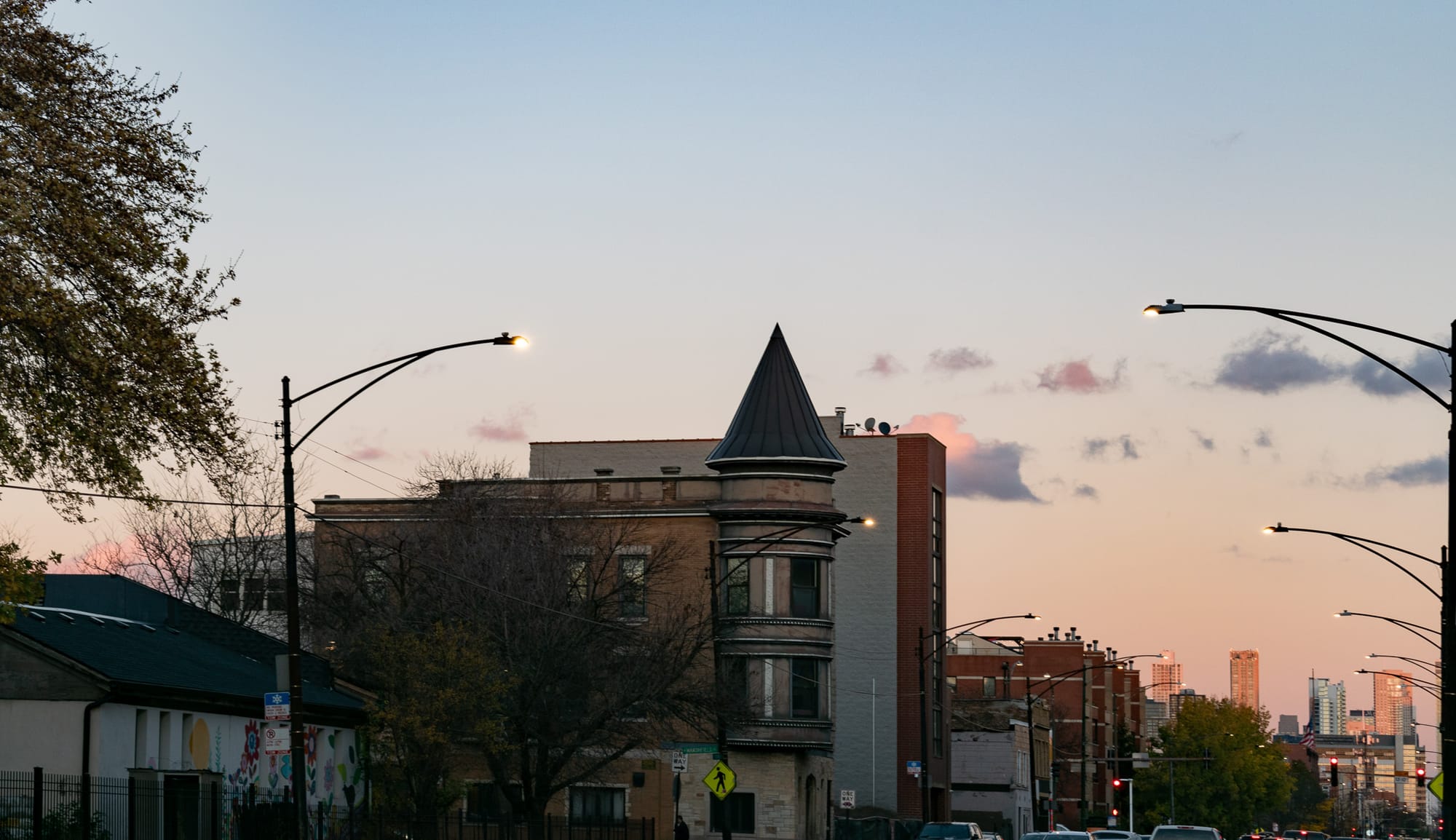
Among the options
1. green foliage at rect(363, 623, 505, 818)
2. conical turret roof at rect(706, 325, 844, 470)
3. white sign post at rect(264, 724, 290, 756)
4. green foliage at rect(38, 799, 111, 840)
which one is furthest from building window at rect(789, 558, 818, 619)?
white sign post at rect(264, 724, 290, 756)

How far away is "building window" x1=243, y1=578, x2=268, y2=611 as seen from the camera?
81.9 metres

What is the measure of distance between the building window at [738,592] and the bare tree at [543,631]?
18.3 ft

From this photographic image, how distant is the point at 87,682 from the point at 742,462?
1312 inches

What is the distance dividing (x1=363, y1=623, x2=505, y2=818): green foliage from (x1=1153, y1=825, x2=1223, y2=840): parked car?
16248 millimetres

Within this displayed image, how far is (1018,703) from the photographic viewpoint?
113188 mm

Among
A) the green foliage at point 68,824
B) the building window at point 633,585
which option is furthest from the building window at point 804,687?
the green foliage at point 68,824

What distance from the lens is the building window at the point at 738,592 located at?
63.6 m

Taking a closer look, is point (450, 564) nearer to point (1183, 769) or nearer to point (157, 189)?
point (157, 189)

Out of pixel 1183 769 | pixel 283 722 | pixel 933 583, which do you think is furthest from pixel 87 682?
pixel 1183 769

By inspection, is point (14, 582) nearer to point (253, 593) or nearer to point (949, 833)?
point (949, 833)

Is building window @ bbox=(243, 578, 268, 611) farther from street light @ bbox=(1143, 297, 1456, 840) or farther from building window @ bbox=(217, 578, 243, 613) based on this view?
street light @ bbox=(1143, 297, 1456, 840)

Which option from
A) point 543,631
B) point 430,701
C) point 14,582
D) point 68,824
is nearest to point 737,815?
point 543,631

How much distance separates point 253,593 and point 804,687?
30270 millimetres

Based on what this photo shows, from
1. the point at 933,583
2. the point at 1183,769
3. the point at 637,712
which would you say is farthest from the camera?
the point at 1183,769
